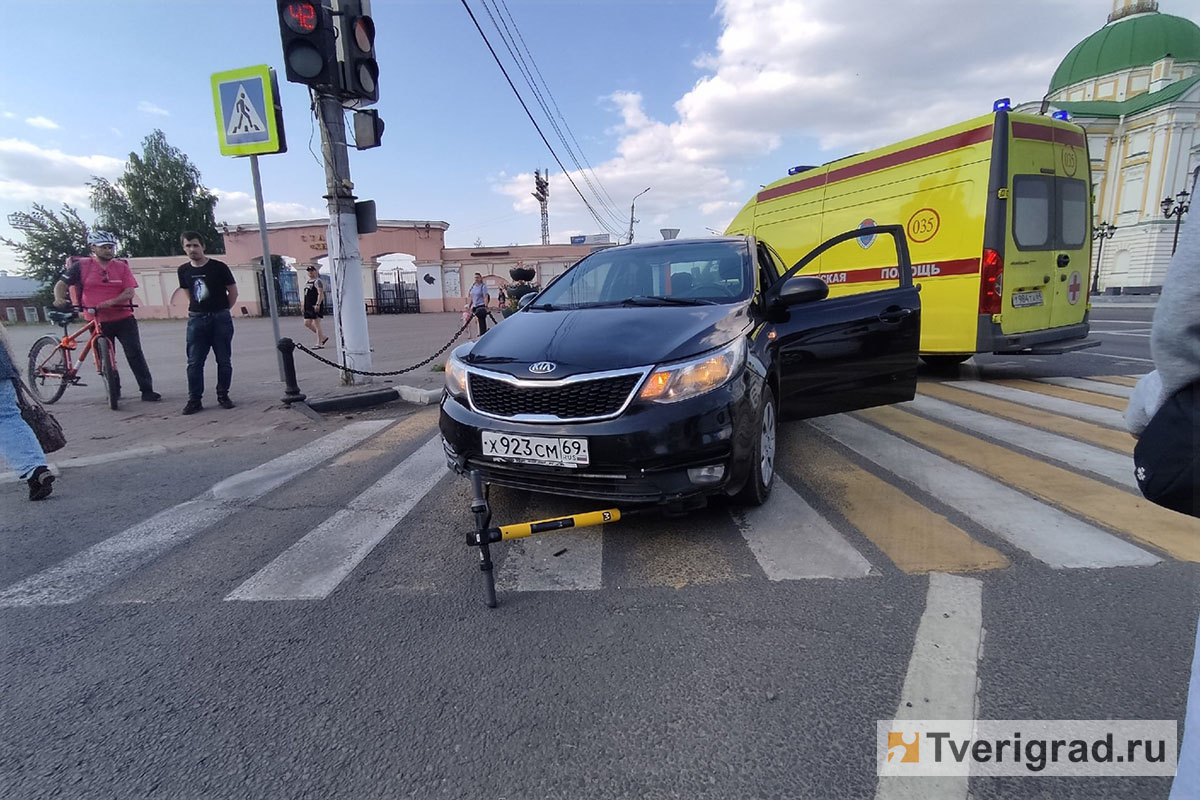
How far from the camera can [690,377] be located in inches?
113

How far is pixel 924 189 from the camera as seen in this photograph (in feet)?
24.0

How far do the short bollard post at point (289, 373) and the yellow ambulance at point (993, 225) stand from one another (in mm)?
7699

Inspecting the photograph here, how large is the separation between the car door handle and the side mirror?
0.99 meters

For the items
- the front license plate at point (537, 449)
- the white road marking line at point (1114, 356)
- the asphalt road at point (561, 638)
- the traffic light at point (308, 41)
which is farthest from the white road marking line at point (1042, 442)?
the traffic light at point (308, 41)

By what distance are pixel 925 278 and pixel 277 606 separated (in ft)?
25.6

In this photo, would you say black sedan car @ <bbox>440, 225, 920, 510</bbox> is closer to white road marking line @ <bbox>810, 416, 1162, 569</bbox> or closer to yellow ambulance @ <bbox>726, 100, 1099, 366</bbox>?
white road marking line @ <bbox>810, 416, 1162, 569</bbox>

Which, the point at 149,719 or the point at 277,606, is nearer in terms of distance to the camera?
the point at 149,719

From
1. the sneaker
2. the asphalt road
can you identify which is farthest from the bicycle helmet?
the asphalt road

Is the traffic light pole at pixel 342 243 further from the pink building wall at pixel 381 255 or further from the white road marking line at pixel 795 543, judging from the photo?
the pink building wall at pixel 381 255

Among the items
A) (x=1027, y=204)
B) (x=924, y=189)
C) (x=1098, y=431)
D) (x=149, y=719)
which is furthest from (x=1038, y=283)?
(x=149, y=719)

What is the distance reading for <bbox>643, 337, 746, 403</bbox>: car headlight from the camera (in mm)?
2822

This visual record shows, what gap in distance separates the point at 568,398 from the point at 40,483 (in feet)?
12.9

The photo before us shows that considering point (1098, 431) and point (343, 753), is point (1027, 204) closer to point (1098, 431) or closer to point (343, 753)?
point (1098, 431)

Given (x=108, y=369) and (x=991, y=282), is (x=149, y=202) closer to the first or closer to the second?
(x=108, y=369)
